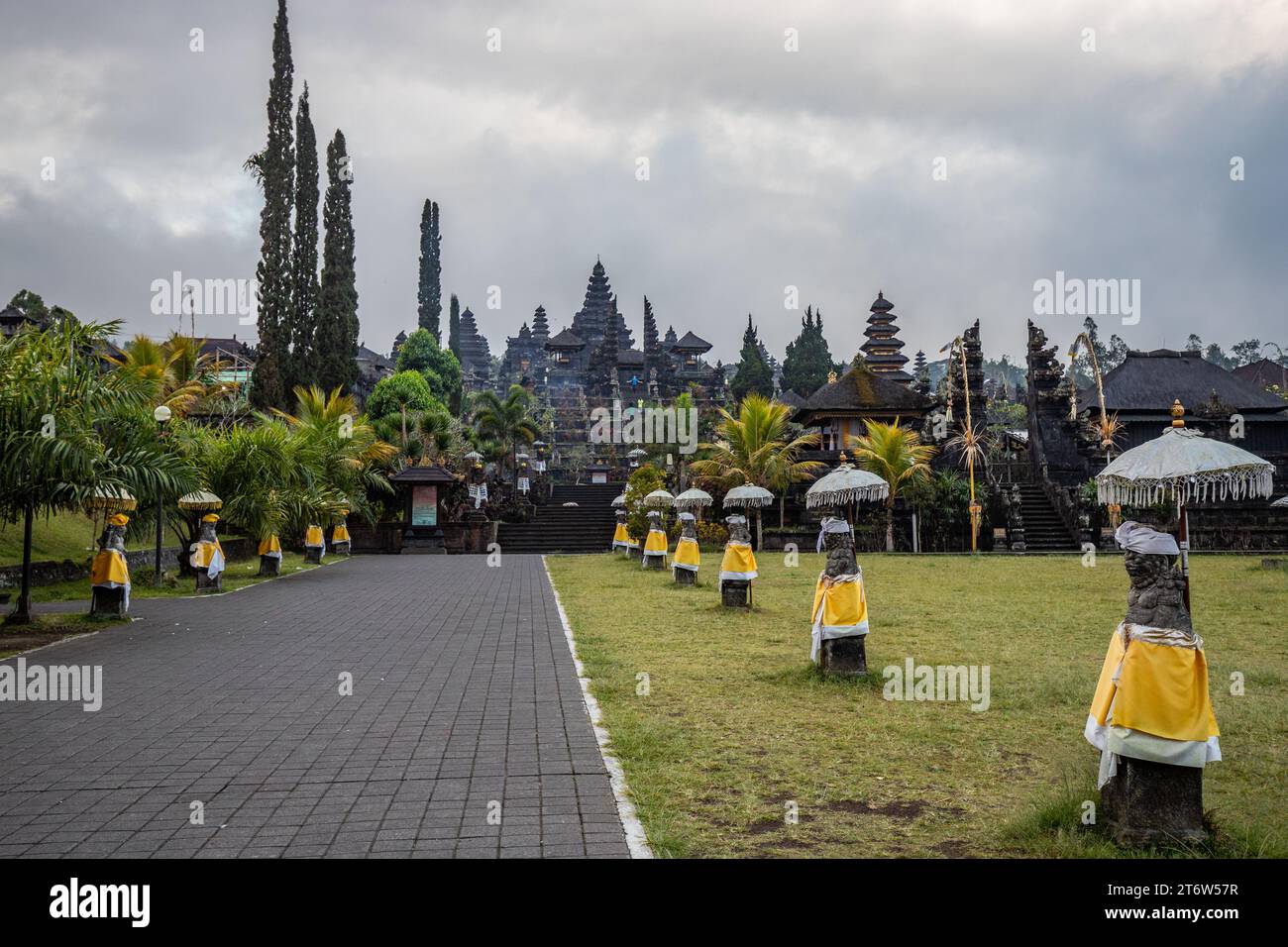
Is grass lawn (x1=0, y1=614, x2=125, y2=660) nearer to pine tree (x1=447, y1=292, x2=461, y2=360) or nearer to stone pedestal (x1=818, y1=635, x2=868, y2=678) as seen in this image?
stone pedestal (x1=818, y1=635, x2=868, y2=678)

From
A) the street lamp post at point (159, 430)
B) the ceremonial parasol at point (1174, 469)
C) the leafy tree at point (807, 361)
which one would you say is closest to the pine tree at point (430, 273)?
the leafy tree at point (807, 361)

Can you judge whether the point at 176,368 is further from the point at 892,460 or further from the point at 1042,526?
the point at 1042,526

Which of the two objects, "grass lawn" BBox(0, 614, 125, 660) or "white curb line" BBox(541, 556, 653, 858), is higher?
"white curb line" BBox(541, 556, 653, 858)

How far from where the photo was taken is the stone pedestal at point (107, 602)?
12.7 m

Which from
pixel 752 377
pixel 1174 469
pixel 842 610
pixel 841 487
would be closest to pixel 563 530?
pixel 841 487

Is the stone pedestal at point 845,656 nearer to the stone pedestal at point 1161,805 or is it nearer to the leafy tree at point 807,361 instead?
the stone pedestal at point 1161,805

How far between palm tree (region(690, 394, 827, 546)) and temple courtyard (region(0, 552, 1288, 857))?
18552 mm

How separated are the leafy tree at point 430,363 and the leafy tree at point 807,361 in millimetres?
25391

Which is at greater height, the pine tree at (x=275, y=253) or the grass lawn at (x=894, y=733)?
the pine tree at (x=275, y=253)

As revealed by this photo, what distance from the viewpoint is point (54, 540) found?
765 inches

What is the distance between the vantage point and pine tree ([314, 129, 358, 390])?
123ft

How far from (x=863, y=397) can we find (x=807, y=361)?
109 feet

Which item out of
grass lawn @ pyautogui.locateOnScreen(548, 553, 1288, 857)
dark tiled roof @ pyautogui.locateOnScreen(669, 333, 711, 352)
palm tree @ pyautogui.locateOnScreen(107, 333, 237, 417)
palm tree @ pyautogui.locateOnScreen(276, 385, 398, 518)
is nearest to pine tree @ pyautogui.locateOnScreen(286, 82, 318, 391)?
palm tree @ pyautogui.locateOnScreen(276, 385, 398, 518)

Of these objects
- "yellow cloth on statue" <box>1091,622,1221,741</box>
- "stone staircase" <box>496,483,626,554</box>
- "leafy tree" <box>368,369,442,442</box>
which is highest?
"leafy tree" <box>368,369,442,442</box>
